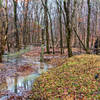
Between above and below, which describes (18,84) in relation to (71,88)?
below

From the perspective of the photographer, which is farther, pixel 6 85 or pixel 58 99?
pixel 6 85

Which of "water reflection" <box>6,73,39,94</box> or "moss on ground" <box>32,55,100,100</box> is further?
"water reflection" <box>6,73,39,94</box>

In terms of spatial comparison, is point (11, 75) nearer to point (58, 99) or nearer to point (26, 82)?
point (26, 82)

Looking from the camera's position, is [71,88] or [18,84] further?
[18,84]

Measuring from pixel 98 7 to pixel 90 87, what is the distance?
30.9m

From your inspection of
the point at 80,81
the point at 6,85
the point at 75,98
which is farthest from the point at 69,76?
the point at 6,85

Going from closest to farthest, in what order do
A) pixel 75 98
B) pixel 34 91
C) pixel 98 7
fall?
pixel 75 98 → pixel 34 91 → pixel 98 7

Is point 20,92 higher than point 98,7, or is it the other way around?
point 98,7

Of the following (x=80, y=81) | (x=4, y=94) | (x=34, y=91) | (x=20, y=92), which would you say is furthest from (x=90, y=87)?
(x=4, y=94)

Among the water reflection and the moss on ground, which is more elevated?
the moss on ground

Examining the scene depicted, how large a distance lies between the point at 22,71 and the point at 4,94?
16.2 feet

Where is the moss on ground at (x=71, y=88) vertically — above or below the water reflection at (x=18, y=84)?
above

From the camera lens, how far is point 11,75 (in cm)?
1116

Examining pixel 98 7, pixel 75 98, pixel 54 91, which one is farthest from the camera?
pixel 98 7
